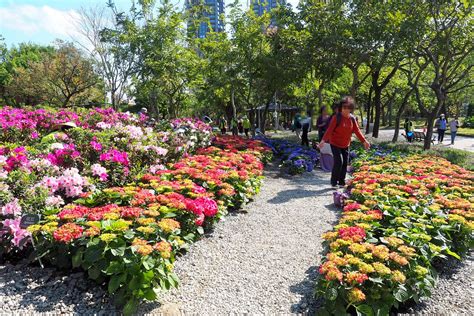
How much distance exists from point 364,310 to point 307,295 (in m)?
0.66

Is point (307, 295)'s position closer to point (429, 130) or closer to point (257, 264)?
point (257, 264)

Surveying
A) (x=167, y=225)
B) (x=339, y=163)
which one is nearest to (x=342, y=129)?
(x=339, y=163)

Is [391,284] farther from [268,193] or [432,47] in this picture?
[432,47]

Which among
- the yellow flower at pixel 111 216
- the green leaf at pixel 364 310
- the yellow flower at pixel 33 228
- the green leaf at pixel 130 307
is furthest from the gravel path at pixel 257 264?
the yellow flower at pixel 33 228

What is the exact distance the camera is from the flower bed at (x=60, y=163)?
11.2 feet

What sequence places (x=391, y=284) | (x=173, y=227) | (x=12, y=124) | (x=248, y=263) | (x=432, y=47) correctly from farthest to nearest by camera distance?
1. (x=432, y=47)
2. (x=12, y=124)
3. (x=248, y=263)
4. (x=173, y=227)
5. (x=391, y=284)

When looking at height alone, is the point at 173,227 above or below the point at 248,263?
above

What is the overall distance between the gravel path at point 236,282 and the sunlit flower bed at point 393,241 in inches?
10.1

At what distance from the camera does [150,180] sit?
4656 mm

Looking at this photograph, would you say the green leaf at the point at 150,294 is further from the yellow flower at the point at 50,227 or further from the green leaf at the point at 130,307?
the yellow flower at the point at 50,227

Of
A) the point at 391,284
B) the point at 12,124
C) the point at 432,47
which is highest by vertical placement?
the point at 432,47

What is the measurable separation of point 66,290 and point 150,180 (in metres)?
2.00

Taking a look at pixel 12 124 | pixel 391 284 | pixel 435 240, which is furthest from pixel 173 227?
pixel 12 124

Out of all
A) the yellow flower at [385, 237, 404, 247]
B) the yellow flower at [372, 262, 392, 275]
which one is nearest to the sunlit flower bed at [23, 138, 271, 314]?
the yellow flower at [372, 262, 392, 275]
